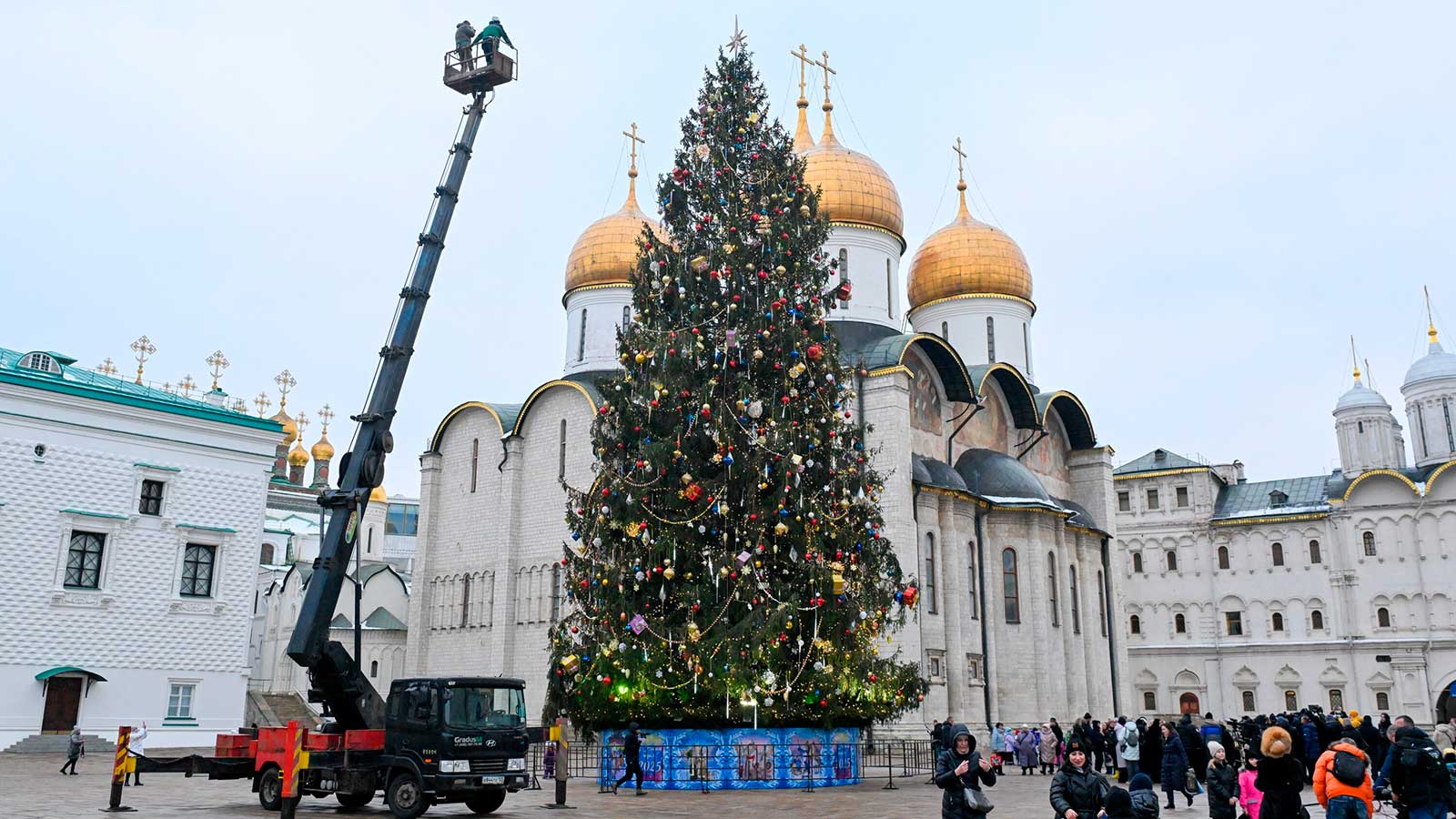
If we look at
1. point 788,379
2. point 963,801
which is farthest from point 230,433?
point 963,801

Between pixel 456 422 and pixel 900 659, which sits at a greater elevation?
pixel 456 422

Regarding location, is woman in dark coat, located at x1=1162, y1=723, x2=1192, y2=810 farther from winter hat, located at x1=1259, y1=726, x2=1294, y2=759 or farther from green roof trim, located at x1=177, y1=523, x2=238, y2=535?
green roof trim, located at x1=177, y1=523, x2=238, y2=535

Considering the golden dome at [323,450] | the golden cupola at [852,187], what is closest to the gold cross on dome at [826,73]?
the golden cupola at [852,187]

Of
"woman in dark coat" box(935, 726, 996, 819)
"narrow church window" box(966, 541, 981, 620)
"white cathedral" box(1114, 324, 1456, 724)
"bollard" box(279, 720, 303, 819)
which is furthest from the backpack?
"white cathedral" box(1114, 324, 1456, 724)

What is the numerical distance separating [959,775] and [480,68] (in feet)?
40.7

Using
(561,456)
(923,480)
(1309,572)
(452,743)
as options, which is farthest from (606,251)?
(1309,572)

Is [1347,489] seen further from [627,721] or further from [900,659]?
[627,721]

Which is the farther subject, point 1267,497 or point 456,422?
point 1267,497

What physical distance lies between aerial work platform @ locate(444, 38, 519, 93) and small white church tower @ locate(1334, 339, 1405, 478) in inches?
1455

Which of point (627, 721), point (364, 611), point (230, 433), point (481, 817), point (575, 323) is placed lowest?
point (481, 817)

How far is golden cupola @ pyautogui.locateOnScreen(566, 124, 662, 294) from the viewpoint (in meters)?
34.1

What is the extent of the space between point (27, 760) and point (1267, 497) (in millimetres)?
38392

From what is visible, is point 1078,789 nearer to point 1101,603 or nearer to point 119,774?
point 119,774

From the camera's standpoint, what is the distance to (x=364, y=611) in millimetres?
39062
